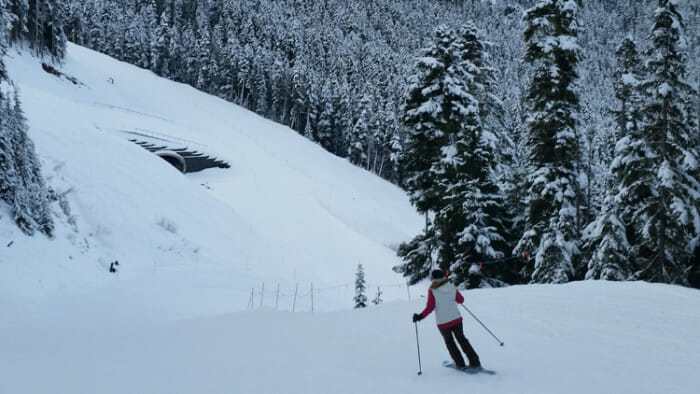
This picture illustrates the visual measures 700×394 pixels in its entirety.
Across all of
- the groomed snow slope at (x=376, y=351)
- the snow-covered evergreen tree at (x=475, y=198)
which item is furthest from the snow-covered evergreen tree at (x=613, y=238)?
the groomed snow slope at (x=376, y=351)

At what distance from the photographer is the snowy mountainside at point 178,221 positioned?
1408 centimetres

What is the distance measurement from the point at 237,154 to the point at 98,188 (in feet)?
109

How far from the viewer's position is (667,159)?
660 inches

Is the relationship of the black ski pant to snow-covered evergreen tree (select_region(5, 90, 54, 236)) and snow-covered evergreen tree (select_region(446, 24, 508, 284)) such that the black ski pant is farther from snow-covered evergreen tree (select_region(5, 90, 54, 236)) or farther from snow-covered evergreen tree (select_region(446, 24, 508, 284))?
snow-covered evergreen tree (select_region(5, 90, 54, 236))

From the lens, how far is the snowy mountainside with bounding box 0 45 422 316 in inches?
554

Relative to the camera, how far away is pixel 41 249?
Answer: 42.2 feet

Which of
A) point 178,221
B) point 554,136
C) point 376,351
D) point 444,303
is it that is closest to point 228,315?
point 376,351

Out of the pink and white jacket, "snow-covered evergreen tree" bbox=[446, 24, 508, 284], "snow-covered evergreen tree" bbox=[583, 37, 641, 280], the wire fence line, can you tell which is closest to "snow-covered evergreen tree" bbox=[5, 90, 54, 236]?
the wire fence line

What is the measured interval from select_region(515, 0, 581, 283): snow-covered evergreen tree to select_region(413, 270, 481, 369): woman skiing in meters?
11.4

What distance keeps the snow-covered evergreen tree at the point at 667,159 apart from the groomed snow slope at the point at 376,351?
527cm

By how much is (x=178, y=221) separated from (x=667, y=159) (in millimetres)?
21027

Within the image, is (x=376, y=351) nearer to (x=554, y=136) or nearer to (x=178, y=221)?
(x=554, y=136)

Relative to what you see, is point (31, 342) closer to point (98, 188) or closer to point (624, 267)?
point (98, 188)

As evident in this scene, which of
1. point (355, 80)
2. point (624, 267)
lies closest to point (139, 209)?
point (624, 267)
